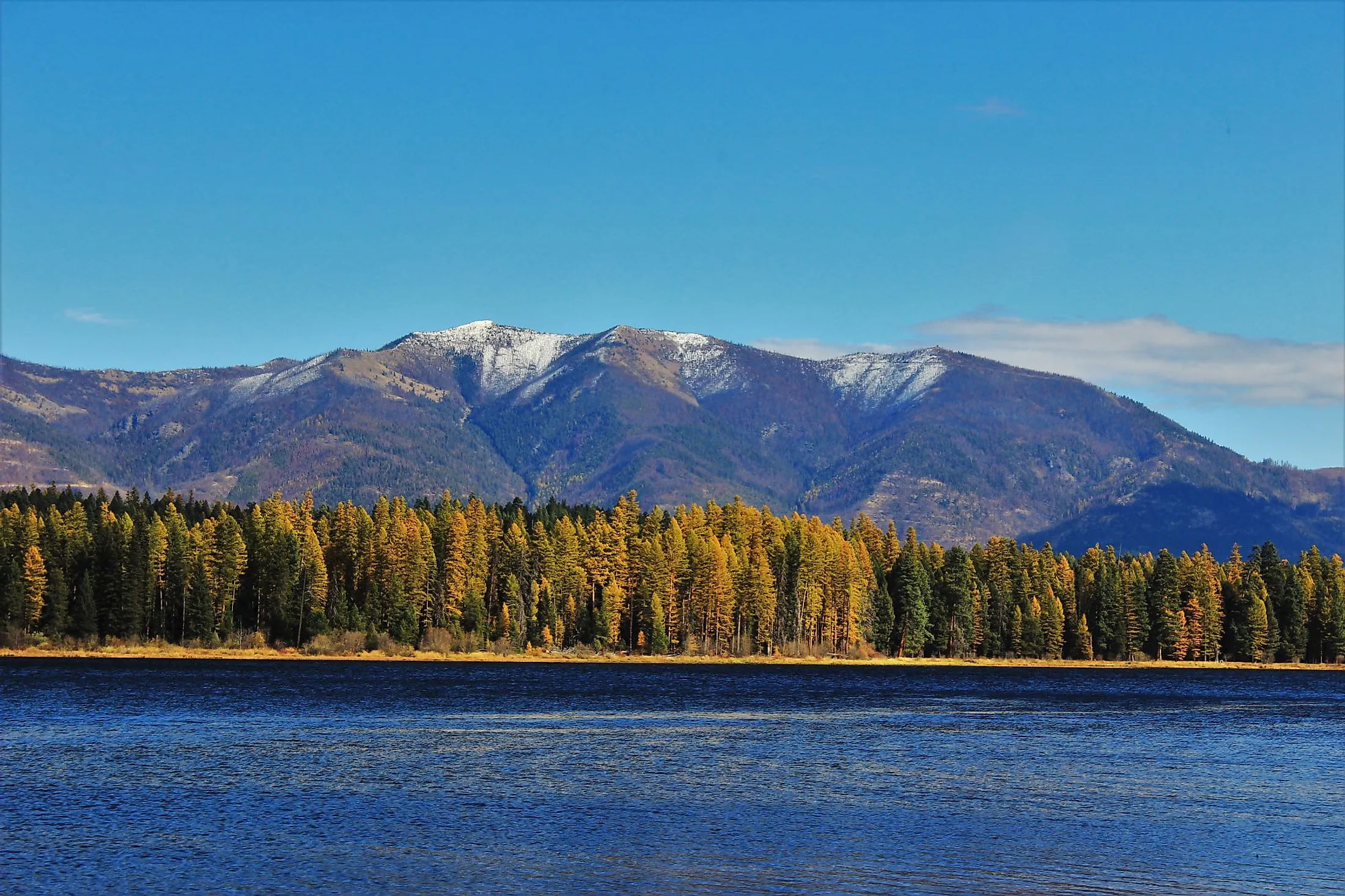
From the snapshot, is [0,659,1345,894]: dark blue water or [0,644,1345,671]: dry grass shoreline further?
[0,644,1345,671]: dry grass shoreline

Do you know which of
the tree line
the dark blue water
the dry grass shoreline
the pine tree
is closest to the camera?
the dark blue water

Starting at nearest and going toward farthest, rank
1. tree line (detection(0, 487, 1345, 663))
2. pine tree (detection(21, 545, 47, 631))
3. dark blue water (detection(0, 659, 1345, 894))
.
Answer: dark blue water (detection(0, 659, 1345, 894)) < pine tree (detection(21, 545, 47, 631)) < tree line (detection(0, 487, 1345, 663))

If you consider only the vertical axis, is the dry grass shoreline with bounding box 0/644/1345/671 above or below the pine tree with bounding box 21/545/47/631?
below

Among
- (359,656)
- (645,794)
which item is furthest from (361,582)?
(645,794)

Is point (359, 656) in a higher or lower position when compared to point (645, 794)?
higher

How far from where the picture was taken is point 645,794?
6700 cm

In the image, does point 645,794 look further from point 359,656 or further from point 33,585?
point 33,585

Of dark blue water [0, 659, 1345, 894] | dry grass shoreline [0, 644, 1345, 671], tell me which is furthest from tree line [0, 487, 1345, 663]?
dark blue water [0, 659, 1345, 894]

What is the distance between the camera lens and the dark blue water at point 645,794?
49062 millimetres

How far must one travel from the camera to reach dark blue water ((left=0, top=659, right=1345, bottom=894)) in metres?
49.1

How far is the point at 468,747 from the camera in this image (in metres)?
84.8

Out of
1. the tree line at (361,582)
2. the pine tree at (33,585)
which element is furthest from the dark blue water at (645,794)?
the tree line at (361,582)

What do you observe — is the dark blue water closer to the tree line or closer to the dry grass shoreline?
the dry grass shoreline

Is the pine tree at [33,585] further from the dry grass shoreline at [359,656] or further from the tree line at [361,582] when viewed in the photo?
the dry grass shoreline at [359,656]
